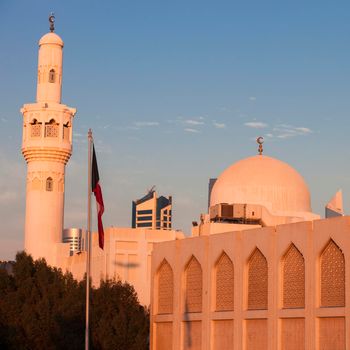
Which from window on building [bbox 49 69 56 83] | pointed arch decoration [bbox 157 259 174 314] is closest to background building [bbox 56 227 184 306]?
pointed arch decoration [bbox 157 259 174 314]

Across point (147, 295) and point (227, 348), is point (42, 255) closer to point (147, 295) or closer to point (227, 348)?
point (147, 295)

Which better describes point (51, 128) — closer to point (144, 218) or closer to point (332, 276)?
point (332, 276)

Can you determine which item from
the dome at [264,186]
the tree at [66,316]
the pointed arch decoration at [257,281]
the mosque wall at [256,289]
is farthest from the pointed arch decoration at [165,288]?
the dome at [264,186]

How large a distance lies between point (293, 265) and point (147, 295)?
62.0 feet

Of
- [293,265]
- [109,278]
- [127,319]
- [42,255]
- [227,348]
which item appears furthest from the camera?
[42,255]

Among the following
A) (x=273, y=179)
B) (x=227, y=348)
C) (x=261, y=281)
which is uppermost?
(x=273, y=179)

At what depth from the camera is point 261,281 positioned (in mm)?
35406

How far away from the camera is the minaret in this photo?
185ft

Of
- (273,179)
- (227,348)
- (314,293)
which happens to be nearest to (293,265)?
(314,293)

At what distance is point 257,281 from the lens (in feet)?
117

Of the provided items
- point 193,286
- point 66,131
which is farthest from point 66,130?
point 193,286

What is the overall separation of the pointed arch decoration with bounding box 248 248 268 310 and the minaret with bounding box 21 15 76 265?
22.5 meters

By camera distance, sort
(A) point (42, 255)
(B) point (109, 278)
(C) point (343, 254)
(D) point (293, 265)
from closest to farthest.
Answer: (C) point (343, 254) < (D) point (293, 265) < (B) point (109, 278) < (A) point (42, 255)

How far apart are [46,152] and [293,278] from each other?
86.0ft
